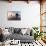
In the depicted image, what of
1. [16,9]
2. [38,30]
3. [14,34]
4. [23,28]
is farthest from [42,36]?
[16,9]

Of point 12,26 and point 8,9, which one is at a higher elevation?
point 8,9

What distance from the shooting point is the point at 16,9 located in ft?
17.2

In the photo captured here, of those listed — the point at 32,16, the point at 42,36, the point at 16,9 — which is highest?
the point at 16,9

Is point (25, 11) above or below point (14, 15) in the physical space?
above

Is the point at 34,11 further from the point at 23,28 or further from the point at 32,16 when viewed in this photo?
the point at 23,28

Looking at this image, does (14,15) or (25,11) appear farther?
(25,11)

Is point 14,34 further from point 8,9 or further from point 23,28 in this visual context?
point 8,9

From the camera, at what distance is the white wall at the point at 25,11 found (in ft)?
17.1

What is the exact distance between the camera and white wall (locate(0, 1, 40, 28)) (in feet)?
17.1

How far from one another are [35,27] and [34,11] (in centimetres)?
77

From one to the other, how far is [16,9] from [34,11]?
865 millimetres

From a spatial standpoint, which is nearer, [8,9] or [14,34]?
[14,34]

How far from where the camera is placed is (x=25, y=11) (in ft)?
17.3

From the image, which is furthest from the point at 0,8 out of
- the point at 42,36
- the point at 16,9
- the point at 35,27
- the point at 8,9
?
the point at 42,36
